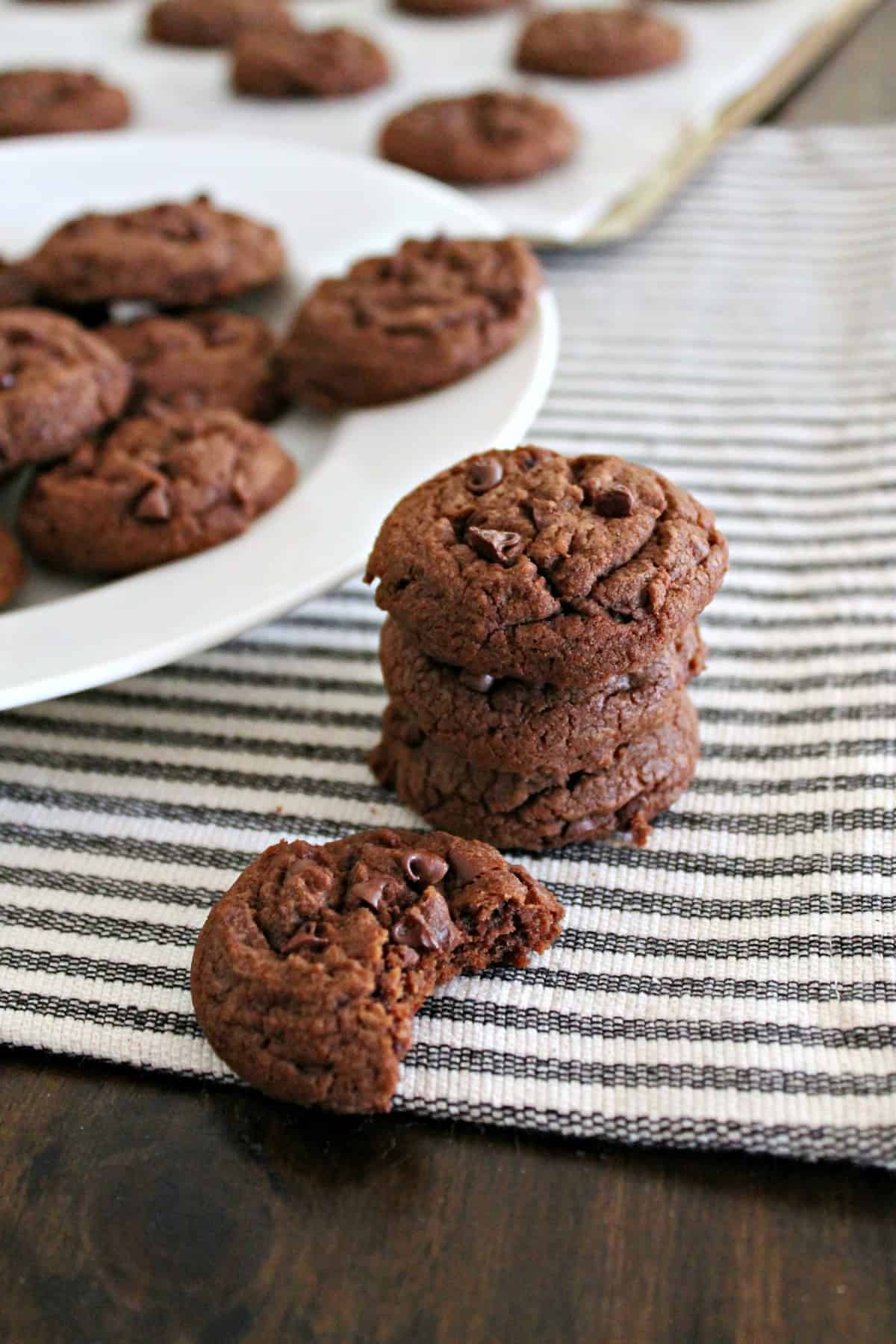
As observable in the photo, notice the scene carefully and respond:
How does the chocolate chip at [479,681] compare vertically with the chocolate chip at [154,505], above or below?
above

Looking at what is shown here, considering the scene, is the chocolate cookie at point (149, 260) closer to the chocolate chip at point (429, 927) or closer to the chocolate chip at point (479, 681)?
the chocolate chip at point (479, 681)

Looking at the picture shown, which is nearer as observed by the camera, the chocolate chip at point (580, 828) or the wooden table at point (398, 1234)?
the wooden table at point (398, 1234)

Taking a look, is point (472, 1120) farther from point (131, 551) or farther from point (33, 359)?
point (33, 359)

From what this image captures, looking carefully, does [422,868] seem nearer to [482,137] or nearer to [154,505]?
[154,505]

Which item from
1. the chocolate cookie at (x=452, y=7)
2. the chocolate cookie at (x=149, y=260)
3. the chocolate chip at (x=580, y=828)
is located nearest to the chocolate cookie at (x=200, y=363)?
the chocolate cookie at (x=149, y=260)

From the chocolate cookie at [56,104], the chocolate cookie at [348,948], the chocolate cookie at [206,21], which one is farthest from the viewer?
the chocolate cookie at [206,21]

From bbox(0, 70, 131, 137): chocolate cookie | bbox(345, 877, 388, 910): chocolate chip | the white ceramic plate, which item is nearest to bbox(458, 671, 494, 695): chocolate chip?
bbox(345, 877, 388, 910): chocolate chip

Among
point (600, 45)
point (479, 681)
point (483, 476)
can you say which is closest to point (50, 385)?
point (483, 476)

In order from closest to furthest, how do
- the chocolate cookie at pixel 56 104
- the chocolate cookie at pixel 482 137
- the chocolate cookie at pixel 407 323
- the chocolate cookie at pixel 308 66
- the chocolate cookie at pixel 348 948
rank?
the chocolate cookie at pixel 348 948 → the chocolate cookie at pixel 407 323 → the chocolate cookie at pixel 482 137 → the chocolate cookie at pixel 56 104 → the chocolate cookie at pixel 308 66
